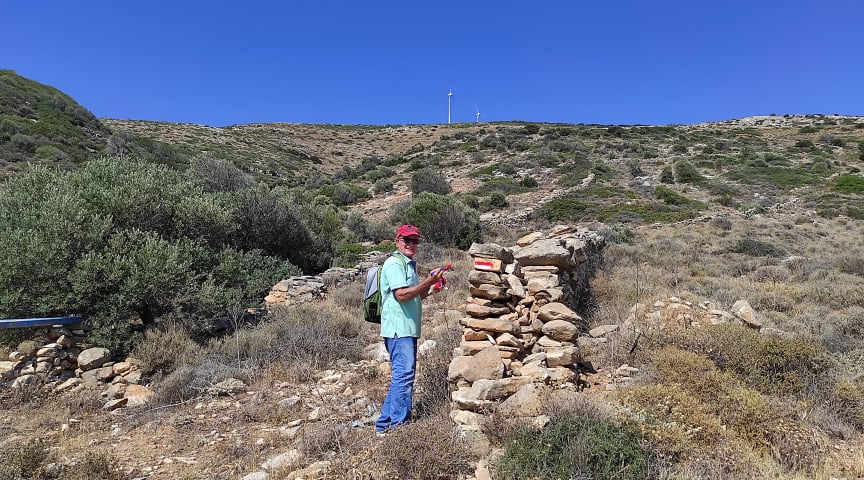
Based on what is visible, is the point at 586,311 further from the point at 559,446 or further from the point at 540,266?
the point at 559,446

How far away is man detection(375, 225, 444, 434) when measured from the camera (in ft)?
13.0

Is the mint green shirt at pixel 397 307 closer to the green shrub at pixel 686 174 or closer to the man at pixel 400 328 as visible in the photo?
the man at pixel 400 328

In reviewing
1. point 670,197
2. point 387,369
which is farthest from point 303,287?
point 670,197

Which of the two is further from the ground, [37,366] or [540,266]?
[540,266]

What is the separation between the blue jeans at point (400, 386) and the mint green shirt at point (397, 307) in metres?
0.09

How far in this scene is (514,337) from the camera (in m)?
5.30

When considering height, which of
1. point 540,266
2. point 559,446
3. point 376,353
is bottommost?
point 376,353

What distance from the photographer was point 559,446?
325cm

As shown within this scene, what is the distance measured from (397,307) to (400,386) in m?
0.67

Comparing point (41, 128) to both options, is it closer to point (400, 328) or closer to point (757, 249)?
point (400, 328)

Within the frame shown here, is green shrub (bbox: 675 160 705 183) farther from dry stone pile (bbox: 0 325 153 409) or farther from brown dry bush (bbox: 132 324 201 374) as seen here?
dry stone pile (bbox: 0 325 153 409)

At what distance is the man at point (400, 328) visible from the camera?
3.96 meters

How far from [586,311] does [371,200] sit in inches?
797

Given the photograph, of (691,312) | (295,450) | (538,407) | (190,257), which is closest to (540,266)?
(691,312)
